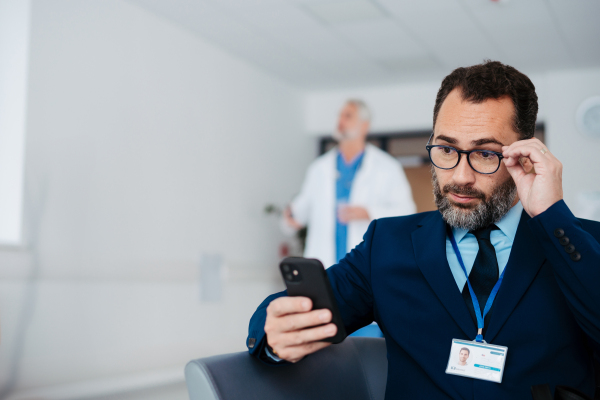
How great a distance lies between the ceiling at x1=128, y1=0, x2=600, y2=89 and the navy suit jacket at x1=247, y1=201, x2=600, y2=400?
3499 mm

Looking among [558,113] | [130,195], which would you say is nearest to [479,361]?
[130,195]

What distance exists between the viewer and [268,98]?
636 centimetres

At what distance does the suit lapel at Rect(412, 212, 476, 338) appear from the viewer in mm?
1173

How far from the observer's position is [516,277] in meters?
1.17

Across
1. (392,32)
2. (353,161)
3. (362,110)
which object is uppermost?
(392,32)

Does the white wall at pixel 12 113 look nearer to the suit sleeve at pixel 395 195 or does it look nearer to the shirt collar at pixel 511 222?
the suit sleeve at pixel 395 195

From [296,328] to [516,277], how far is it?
486mm

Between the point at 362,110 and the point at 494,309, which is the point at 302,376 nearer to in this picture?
the point at 494,309

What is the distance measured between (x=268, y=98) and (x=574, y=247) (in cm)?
552

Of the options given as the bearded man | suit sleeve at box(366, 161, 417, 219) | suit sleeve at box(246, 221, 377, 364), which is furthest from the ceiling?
suit sleeve at box(246, 221, 377, 364)

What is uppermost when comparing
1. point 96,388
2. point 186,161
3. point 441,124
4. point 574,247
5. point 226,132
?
point 226,132

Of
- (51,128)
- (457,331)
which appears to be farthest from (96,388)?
(457,331)

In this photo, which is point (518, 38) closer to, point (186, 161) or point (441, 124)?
point (186, 161)

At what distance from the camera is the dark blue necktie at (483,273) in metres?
1.22
